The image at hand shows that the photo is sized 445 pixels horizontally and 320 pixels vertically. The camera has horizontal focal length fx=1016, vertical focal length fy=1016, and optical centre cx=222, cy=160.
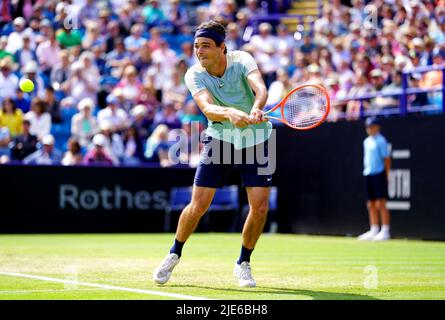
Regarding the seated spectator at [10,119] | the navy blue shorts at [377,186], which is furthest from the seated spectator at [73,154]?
the navy blue shorts at [377,186]

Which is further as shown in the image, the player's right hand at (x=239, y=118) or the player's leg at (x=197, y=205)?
the player's leg at (x=197, y=205)

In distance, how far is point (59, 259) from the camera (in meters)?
12.9

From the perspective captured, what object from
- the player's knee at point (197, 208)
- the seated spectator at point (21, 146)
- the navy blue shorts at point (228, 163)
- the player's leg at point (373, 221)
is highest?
the navy blue shorts at point (228, 163)

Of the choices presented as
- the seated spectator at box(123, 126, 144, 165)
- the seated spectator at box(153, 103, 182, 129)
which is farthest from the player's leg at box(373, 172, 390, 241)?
the seated spectator at box(123, 126, 144, 165)

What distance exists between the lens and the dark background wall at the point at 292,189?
18.7 m

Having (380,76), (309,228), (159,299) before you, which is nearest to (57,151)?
(309,228)

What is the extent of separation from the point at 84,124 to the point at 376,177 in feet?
21.9

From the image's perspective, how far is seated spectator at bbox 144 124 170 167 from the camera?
72.9ft

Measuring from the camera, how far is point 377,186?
18781 mm

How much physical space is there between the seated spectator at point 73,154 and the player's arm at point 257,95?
12036 millimetres

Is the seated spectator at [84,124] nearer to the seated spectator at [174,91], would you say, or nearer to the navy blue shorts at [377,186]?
the seated spectator at [174,91]

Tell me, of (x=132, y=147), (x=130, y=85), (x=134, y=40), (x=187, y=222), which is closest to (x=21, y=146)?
(x=132, y=147)

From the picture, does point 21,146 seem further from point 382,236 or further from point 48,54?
point 382,236
